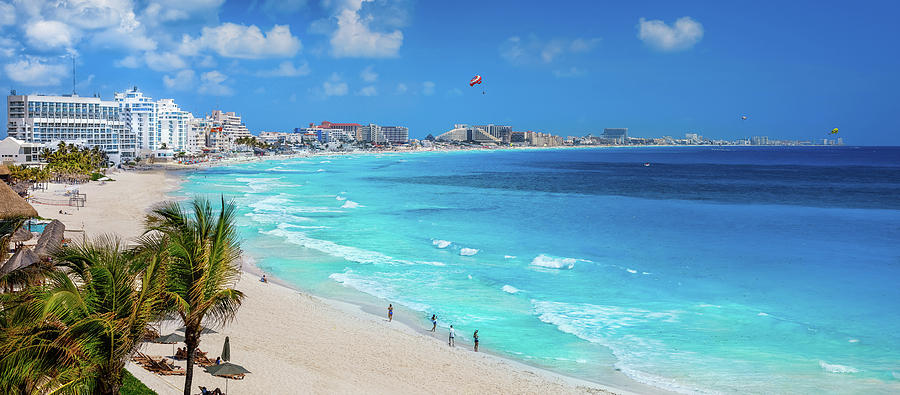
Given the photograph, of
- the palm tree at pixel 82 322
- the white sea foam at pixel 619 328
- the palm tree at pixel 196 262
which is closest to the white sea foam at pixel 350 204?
the white sea foam at pixel 619 328

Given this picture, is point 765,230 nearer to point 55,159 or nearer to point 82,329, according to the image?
point 82,329

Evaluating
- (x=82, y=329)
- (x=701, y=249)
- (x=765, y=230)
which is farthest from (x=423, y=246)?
(x=82, y=329)

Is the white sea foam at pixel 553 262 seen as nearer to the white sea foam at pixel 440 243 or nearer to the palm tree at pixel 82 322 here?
the white sea foam at pixel 440 243

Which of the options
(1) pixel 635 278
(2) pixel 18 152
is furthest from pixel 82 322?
(2) pixel 18 152

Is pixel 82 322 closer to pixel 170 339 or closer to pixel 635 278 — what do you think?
pixel 170 339

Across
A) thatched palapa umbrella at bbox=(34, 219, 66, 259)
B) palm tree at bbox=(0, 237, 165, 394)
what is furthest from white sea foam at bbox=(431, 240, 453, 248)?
palm tree at bbox=(0, 237, 165, 394)

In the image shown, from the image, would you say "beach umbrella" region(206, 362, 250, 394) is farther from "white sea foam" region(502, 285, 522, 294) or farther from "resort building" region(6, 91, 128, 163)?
"resort building" region(6, 91, 128, 163)
